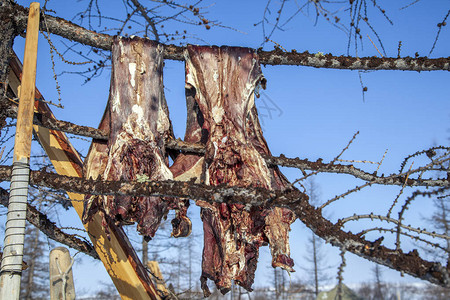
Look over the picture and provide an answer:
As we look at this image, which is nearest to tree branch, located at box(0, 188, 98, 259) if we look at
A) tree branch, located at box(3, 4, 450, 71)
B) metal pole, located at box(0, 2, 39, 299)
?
metal pole, located at box(0, 2, 39, 299)

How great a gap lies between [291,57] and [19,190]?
247 centimetres

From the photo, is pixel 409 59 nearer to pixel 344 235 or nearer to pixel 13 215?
pixel 344 235

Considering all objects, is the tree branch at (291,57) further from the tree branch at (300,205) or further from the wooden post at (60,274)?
the wooden post at (60,274)

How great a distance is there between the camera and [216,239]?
3.95 m

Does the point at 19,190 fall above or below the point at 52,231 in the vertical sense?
above

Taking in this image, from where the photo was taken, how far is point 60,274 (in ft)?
16.8

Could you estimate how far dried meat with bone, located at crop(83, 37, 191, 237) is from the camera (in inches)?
143

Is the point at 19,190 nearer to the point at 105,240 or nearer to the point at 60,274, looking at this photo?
the point at 105,240

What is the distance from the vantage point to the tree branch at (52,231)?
13.5 ft

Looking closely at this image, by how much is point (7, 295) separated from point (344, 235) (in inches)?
86.9

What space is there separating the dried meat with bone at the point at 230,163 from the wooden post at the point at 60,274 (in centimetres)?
196

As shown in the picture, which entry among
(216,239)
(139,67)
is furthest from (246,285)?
(139,67)

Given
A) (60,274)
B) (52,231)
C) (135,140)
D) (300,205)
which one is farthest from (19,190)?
(60,274)

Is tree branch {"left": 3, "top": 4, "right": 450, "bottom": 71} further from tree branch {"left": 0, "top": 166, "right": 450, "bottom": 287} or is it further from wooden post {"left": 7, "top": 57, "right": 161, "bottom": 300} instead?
tree branch {"left": 0, "top": 166, "right": 450, "bottom": 287}
